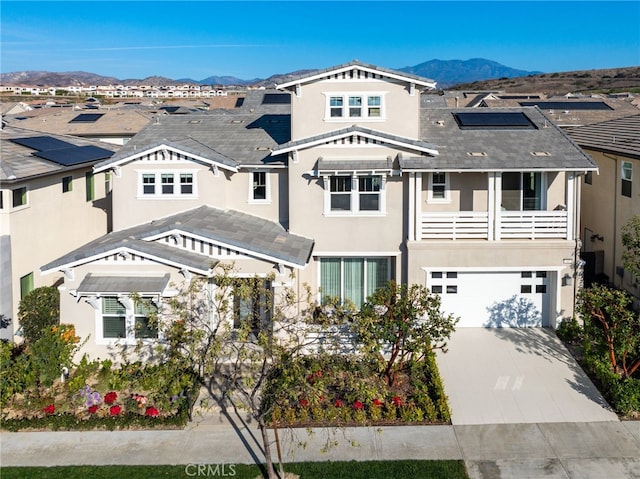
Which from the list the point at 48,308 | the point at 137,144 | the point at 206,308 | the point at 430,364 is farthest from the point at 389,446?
the point at 137,144

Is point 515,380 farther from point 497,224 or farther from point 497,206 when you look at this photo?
point 497,206

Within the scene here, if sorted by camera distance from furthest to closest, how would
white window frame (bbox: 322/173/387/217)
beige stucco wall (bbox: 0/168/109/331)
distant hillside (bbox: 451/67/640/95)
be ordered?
distant hillside (bbox: 451/67/640/95), white window frame (bbox: 322/173/387/217), beige stucco wall (bbox: 0/168/109/331)

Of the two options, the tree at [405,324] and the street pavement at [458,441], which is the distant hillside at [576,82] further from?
the street pavement at [458,441]

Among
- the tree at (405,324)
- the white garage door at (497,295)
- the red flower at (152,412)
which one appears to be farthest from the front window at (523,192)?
the red flower at (152,412)

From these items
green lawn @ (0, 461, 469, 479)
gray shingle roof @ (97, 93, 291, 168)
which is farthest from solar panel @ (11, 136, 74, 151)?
green lawn @ (0, 461, 469, 479)

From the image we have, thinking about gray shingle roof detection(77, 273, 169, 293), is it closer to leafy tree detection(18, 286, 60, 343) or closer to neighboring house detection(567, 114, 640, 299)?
leafy tree detection(18, 286, 60, 343)

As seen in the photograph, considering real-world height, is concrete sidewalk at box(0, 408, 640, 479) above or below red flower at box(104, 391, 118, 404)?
below

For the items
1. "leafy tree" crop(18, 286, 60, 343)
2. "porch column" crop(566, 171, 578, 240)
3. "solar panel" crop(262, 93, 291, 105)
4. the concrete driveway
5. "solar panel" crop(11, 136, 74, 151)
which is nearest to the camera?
the concrete driveway
